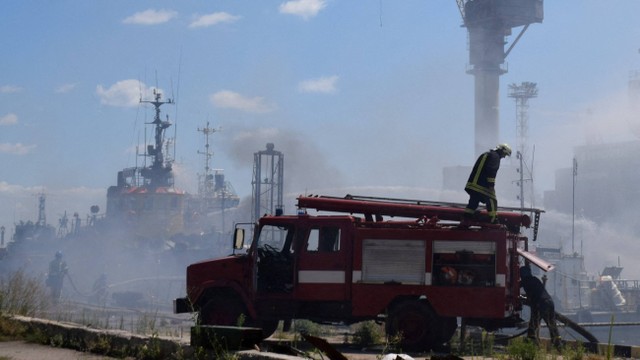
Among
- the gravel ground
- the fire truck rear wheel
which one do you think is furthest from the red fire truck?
the gravel ground

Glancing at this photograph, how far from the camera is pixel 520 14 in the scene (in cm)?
11619

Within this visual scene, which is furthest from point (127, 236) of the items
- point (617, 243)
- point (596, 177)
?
point (596, 177)

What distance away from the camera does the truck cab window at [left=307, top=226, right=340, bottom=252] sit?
12539 mm

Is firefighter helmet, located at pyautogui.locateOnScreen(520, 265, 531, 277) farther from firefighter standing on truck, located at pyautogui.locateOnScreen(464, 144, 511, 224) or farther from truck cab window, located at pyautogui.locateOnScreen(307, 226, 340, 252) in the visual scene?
truck cab window, located at pyautogui.locateOnScreen(307, 226, 340, 252)

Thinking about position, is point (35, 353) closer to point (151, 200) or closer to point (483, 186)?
point (483, 186)

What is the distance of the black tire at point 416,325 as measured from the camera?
1198 cm

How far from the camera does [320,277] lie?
1255 centimetres

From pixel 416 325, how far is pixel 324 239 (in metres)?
1.95

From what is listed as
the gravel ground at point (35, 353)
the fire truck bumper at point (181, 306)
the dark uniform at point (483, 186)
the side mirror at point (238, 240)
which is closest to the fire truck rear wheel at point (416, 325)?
the dark uniform at point (483, 186)

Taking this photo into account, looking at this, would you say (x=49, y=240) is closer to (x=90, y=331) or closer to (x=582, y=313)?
(x=582, y=313)

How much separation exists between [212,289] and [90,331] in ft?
10.1

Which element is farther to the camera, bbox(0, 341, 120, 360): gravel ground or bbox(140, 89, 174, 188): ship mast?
bbox(140, 89, 174, 188): ship mast

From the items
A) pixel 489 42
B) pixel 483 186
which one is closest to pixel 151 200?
pixel 489 42

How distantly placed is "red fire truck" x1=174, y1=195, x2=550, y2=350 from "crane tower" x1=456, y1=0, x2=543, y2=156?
10735 centimetres
